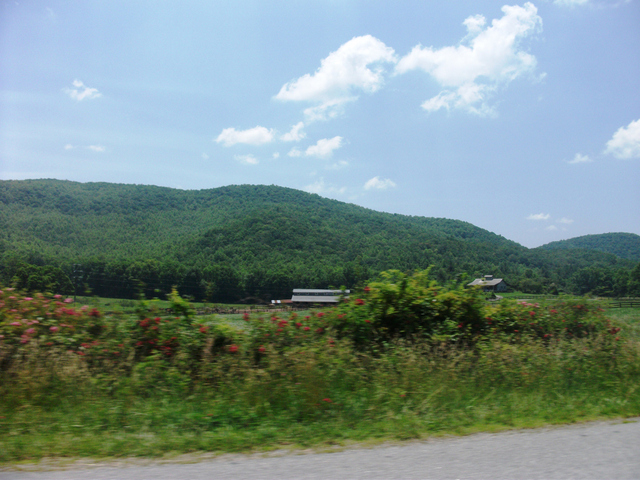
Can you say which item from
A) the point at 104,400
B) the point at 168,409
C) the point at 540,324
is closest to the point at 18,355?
the point at 104,400

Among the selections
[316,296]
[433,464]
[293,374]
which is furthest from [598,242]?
[433,464]

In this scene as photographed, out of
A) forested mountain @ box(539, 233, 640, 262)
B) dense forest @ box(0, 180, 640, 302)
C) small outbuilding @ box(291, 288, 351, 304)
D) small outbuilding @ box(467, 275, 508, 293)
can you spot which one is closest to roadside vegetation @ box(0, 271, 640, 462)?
small outbuilding @ box(291, 288, 351, 304)

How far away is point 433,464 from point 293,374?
2.23m

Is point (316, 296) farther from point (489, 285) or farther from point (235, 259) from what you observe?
point (235, 259)

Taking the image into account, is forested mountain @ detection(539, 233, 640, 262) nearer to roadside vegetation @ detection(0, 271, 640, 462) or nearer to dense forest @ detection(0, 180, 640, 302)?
dense forest @ detection(0, 180, 640, 302)

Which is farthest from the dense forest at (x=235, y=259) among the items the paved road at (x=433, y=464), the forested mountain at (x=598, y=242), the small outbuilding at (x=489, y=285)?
the paved road at (x=433, y=464)

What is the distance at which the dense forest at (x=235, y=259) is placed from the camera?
6.85 metres

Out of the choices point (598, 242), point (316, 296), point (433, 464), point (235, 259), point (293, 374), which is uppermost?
point (598, 242)

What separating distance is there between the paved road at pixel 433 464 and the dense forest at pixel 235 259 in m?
3.29

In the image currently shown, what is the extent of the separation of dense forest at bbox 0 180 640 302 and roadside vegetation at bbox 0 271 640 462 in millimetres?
817

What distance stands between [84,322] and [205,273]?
9.39 ft

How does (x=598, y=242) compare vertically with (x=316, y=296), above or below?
above

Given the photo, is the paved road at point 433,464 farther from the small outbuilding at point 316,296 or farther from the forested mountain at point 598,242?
the forested mountain at point 598,242

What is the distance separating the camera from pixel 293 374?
16.2 feet
